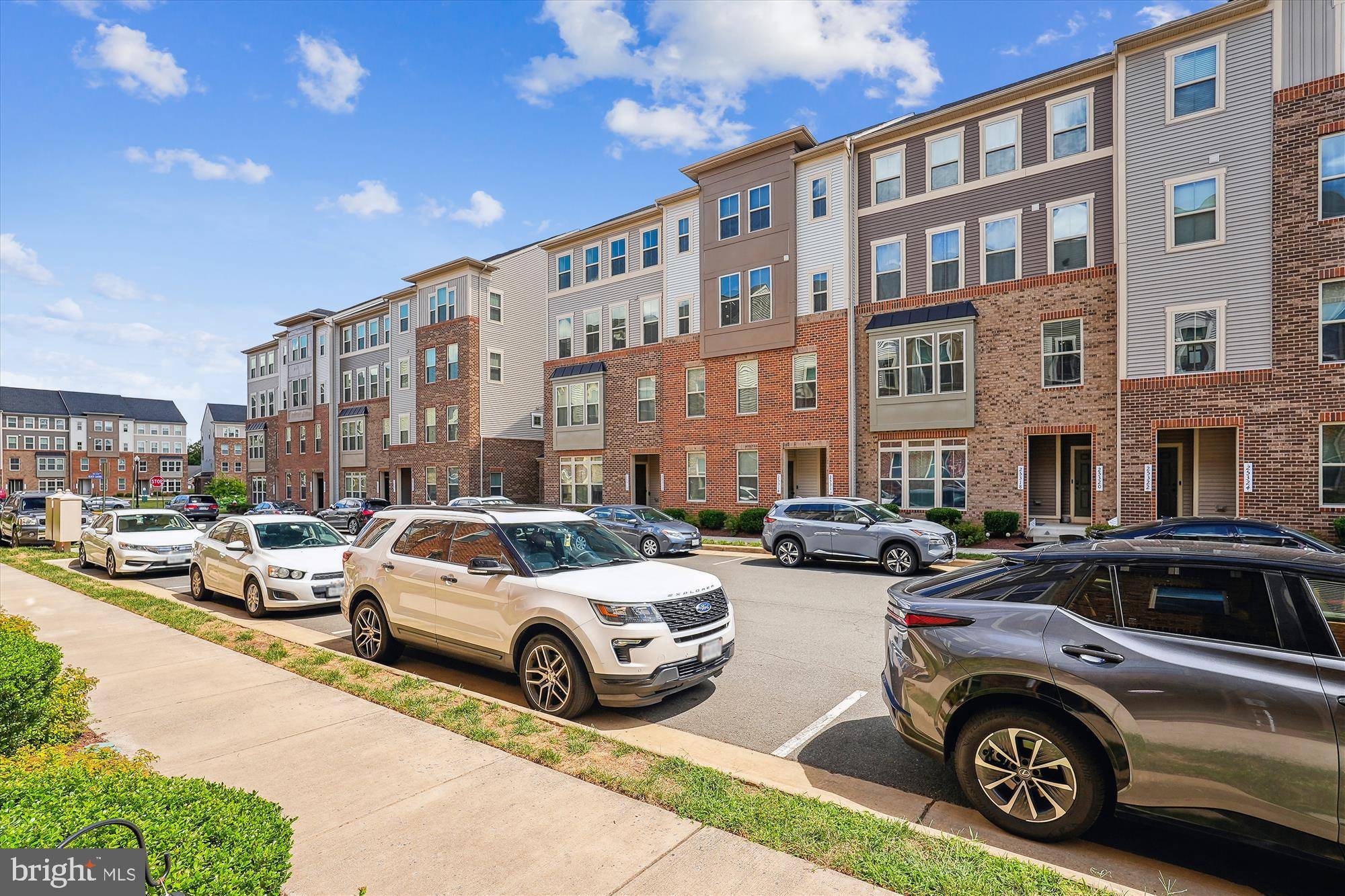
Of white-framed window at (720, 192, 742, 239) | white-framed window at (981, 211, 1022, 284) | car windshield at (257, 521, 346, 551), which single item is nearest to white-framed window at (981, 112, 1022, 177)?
white-framed window at (981, 211, 1022, 284)

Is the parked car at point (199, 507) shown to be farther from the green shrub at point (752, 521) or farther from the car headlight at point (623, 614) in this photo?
the car headlight at point (623, 614)

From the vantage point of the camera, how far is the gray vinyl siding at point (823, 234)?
22.1 metres

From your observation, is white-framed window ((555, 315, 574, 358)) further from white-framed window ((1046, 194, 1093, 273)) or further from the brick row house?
white-framed window ((1046, 194, 1093, 273))

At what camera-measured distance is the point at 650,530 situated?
59.6 ft

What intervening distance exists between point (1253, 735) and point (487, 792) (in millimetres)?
4188

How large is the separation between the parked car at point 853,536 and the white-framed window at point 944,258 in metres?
8.79

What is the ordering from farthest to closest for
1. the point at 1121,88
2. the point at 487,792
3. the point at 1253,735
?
the point at 1121,88 → the point at 487,792 → the point at 1253,735

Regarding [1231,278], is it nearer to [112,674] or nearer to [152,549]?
[112,674]

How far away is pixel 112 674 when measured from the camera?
6.95 metres

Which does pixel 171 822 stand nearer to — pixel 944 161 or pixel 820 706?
pixel 820 706

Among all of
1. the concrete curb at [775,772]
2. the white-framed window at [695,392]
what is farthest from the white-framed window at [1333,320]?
the concrete curb at [775,772]

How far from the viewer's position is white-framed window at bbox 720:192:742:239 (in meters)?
24.6

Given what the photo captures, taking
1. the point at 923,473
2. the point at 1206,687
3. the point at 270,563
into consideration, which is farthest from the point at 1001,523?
the point at 270,563

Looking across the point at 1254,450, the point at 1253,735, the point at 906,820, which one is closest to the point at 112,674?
the point at 906,820
